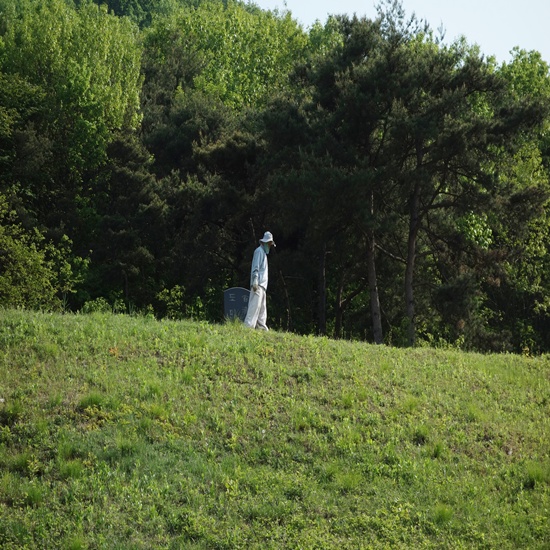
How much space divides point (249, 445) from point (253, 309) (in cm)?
776

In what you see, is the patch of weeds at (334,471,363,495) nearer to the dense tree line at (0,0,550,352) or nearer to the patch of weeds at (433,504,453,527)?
the patch of weeds at (433,504,453,527)

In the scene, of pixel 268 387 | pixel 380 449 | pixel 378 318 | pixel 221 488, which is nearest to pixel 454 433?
pixel 380 449

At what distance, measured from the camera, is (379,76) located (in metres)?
39.0

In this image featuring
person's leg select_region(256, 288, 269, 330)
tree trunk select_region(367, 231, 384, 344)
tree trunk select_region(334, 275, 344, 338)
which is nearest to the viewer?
person's leg select_region(256, 288, 269, 330)

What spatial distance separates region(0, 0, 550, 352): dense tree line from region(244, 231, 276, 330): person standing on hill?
5880 millimetres

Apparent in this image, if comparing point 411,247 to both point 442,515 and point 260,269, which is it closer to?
point 260,269

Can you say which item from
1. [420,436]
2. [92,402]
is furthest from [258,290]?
[92,402]

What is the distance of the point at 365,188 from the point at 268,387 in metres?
20.1

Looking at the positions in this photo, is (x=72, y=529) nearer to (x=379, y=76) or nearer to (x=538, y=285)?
(x=379, y=76)

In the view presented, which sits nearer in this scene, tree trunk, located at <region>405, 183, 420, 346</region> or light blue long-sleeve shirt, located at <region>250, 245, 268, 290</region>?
light blue long-sleeve shirt, located at <region>250, 245, 268, 290</region>

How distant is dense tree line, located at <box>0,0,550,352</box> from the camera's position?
38.1m

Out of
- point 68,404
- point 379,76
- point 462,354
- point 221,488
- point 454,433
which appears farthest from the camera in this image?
point 379,76

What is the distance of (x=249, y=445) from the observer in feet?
50.5

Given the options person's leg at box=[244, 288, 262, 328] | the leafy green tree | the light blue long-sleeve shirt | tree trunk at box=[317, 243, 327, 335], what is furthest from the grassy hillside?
the leafy green tree
